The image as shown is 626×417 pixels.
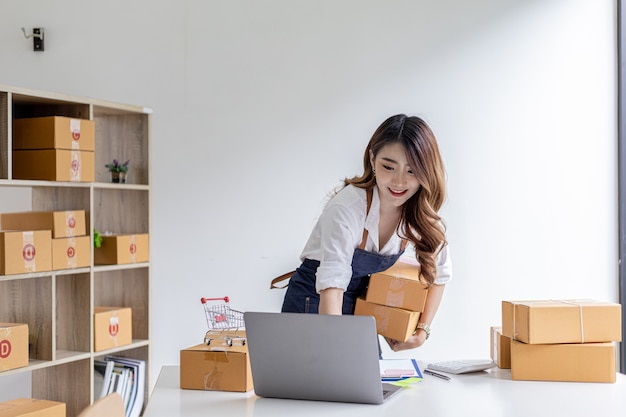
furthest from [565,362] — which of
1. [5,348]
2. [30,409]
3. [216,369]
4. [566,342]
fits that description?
[5,348]

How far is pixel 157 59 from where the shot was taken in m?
4.18

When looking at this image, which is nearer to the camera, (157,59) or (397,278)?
(397,278)

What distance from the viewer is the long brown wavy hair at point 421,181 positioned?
7.04 feet

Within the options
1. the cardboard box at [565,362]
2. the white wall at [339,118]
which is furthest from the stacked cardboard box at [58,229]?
the cardboard box at [565,362]

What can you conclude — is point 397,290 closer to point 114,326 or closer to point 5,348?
point 5,348

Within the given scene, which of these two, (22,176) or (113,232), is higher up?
(22,176)

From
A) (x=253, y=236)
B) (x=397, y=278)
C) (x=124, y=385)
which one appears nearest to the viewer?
(x=397, y=278)

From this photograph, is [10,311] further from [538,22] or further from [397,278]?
[538,22]

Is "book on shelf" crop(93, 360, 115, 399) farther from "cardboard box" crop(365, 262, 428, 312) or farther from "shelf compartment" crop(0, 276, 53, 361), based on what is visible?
"cardboard box" crop(365, 262, 428, 312)

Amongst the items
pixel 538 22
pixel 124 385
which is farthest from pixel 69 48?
pixel 538 22

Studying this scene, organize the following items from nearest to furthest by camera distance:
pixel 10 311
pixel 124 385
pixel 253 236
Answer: pixel 10 311
pixel 124 385
pixel 253 236

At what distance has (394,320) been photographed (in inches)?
83.4

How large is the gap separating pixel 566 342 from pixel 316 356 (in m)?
0.75

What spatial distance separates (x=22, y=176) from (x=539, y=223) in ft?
8.32
